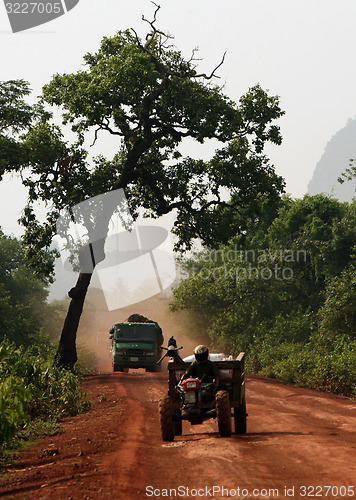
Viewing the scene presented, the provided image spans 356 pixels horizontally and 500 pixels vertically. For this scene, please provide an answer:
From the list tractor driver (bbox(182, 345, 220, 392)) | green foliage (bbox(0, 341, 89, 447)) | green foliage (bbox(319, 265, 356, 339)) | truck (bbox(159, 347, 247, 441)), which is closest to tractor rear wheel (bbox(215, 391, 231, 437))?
truck (bbox(159, 347, 247, 441))

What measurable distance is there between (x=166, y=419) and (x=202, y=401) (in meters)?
0.64

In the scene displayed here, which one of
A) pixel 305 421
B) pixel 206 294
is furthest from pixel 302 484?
pixel 206 294

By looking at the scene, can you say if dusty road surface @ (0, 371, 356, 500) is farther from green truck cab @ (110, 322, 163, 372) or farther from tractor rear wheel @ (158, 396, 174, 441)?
green truck cab @ (110, 322, 163, 372)

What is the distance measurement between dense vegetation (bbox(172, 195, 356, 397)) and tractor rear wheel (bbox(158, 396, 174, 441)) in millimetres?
13311

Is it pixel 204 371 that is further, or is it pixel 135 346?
pixel 135 346

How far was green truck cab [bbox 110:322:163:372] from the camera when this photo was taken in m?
27.9

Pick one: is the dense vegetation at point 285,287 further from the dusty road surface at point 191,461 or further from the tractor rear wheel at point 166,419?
the tractor rear wheel at point 166,419

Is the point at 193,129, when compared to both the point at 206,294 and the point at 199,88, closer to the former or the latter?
the point at 199,88

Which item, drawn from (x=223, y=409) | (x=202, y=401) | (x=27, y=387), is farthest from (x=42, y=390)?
(x=223, y=409)

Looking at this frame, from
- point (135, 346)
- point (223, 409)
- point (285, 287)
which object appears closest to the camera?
point (223, 409)

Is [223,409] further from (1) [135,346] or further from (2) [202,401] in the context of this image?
(1) [135,346]

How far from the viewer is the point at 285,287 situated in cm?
3281

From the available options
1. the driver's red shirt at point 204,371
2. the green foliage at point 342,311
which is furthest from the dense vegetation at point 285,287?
the driver's red shirt at point 204,371

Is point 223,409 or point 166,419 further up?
point 223,409
